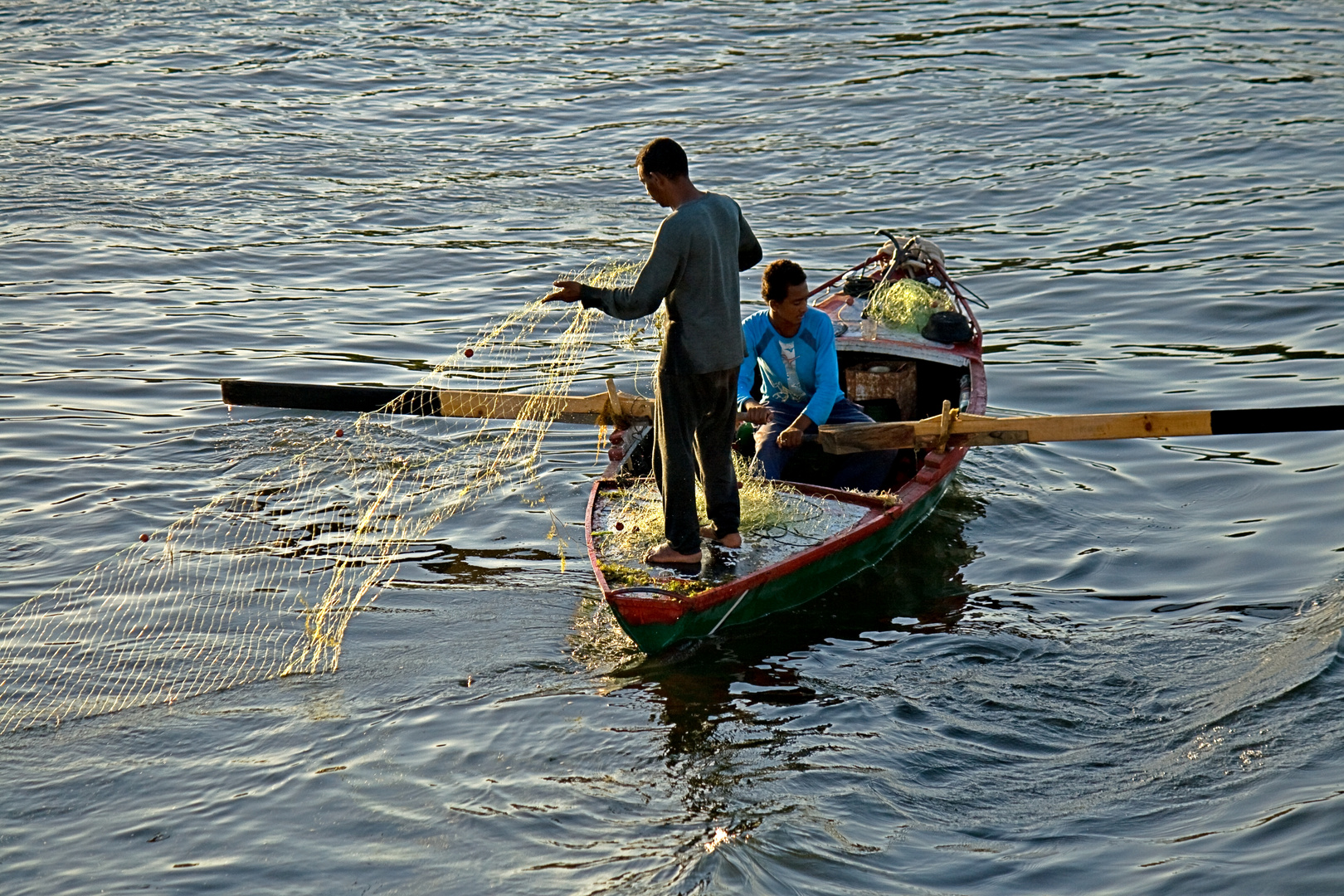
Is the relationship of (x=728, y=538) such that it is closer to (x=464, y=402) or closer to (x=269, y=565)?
(x=464, y=402)

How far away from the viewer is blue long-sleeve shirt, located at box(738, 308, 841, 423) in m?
7.61

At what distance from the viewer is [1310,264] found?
492 inches

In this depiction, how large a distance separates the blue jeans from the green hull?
0.34 meters

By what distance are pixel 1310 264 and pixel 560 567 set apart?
8.11 metres

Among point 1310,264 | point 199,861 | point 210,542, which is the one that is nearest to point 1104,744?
point 199,861

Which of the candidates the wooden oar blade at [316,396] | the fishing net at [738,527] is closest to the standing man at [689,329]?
the fishing net at [738,527]

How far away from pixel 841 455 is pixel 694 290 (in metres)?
2.39

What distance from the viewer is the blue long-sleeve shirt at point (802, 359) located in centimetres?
761

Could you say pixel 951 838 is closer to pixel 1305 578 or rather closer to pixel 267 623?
pixel 1305 578

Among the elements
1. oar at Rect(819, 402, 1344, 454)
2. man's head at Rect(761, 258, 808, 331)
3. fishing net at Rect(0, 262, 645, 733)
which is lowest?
fishing net at Rect(0, 262, 645, 733)

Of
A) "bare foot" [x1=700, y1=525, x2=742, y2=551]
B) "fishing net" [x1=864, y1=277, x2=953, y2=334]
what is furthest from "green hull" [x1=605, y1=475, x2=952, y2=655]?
"fishing net" [x1=864, y1=277, x2=953, y2=334]

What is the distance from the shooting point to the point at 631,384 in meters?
10.4

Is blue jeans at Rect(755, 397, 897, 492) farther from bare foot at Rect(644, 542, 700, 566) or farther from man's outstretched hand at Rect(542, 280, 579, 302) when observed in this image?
man's outstretched hand at Rect(542, 280, 579, 302)

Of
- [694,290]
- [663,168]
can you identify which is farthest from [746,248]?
[663,168]
